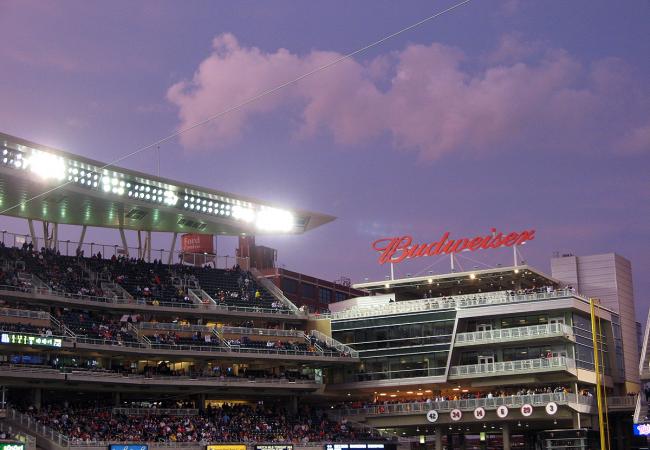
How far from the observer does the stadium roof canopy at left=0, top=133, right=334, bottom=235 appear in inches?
2625

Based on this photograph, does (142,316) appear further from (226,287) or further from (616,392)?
(616,392)

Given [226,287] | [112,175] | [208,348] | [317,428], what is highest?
[112,175]

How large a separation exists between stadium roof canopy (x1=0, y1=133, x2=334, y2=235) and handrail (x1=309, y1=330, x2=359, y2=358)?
10176 millimetres

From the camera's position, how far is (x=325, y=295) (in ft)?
412

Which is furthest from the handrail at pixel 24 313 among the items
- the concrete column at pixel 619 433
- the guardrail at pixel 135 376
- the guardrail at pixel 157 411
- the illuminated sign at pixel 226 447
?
the concrete column at pixel 619 433

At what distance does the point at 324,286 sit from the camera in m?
126

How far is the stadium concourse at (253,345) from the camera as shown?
6794cm

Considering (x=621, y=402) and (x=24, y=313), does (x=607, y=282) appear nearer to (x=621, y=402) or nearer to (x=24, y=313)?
(x=621, y=402)

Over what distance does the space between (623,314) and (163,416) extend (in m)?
42.3

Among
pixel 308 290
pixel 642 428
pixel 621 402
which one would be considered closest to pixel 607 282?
pixel 621 402

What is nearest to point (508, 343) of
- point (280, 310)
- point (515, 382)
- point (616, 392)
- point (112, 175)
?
point (515, 382)

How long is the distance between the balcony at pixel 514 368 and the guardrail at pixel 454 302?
491 centimetres

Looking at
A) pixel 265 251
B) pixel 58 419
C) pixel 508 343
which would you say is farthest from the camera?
pixel 265 251

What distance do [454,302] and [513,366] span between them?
24.3 ft
